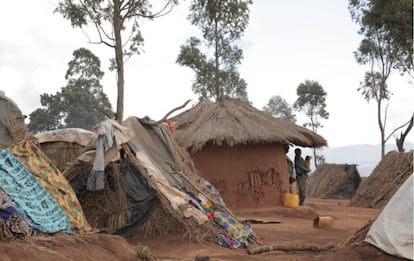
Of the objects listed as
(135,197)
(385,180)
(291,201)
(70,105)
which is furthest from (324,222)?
(70,105)

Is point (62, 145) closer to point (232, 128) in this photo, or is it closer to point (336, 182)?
point (232, 128)

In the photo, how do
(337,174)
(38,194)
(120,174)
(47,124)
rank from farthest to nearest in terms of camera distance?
(47,124), (337,174), (120,174), (38,194)

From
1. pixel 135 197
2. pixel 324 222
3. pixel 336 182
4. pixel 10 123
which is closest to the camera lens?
pixel 135 197

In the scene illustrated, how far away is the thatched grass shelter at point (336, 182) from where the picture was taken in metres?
21.6

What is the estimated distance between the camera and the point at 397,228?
17.4 feet

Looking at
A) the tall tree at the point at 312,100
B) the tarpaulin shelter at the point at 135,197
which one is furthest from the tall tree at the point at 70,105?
the tarpaulin shelter at the point at 135,197

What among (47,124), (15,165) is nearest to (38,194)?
(15,165)

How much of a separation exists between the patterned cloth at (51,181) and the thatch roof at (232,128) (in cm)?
639

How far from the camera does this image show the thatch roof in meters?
13.0

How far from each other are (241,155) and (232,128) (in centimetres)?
75

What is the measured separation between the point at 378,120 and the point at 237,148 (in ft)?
38.5

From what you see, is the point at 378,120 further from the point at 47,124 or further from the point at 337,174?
the point at 47,124

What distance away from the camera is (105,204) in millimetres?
7863

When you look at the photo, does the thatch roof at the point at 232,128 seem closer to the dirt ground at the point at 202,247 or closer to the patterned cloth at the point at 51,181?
the dirt ground at the point at 202,247
